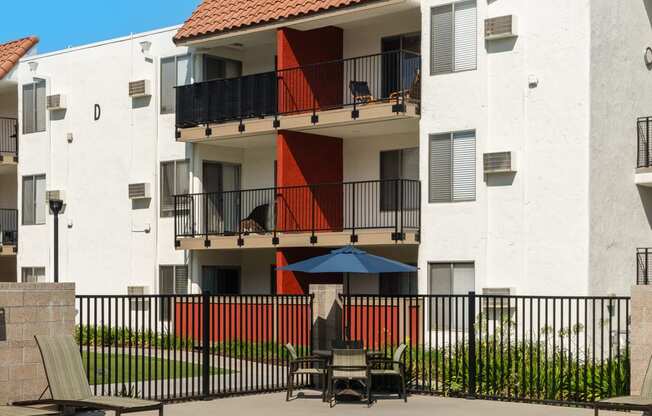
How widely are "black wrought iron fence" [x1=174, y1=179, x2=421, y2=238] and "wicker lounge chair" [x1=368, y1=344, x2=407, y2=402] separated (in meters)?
8.71

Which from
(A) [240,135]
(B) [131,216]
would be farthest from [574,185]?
(B) [131,216]

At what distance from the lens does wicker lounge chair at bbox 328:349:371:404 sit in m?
18.9

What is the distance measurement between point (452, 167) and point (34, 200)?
1688 cm

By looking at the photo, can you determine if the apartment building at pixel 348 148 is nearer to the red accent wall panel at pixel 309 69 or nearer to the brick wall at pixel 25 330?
the red accent wall panel at pixel 309 69

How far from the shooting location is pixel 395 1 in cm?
2883

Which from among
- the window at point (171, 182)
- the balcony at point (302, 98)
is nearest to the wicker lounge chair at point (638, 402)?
the balcony at point (302, 98)

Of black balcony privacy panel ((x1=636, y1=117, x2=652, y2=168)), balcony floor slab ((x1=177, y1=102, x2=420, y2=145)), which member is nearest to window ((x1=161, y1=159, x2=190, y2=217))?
balcony floor slab ((x1=177, y1=102, x2=420, y2=145))

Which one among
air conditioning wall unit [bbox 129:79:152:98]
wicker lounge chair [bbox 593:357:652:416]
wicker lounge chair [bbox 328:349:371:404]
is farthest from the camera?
air conditioning wall unit [bbox 129:79:152:98]

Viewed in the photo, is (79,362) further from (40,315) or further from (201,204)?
(201,204)

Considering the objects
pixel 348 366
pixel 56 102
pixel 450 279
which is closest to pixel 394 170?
pixel 450 279

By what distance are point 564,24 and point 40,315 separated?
14509 mm

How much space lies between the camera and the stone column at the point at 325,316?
2094 centimetres

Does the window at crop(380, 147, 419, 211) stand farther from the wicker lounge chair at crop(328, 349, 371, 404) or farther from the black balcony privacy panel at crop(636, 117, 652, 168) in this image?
the wicker lounge chair at crop(328, 349, 371, 404)

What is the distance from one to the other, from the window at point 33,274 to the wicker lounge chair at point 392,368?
21369 mm
